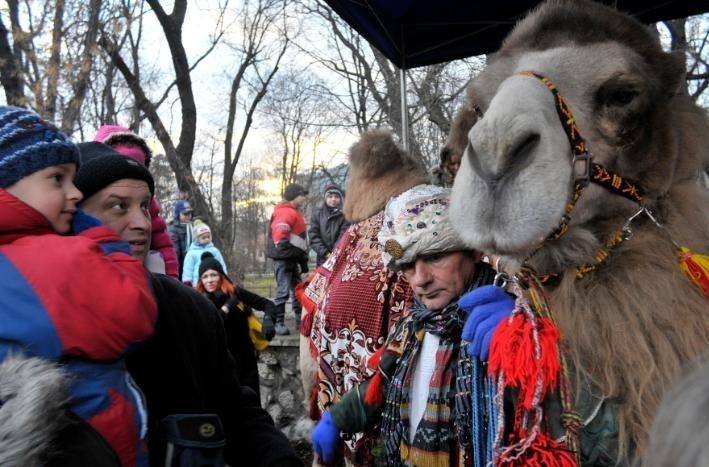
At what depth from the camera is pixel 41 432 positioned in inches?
37.2

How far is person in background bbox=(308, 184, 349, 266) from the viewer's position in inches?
280

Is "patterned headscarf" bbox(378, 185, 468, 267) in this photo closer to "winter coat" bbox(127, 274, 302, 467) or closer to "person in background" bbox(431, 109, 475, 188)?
"person in background" bbox(431, 109, 475, 188)

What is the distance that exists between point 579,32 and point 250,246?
3906 centimetres

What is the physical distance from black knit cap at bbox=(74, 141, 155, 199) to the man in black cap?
571cm

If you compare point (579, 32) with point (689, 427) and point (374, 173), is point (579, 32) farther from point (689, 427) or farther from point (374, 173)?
point (374, 173)

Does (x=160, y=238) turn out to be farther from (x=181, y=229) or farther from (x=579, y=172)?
(x=181, y=229)

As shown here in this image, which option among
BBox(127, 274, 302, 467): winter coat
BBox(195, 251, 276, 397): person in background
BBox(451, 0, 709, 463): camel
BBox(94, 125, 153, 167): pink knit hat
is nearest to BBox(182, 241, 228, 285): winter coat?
BBox(195, 251, 276, 397): person in background

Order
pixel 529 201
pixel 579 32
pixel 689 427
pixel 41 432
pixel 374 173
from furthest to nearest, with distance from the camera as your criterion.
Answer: pixel 374 173, pixel 579 32, pixel 529 201, pixel 41 432, pixel 689 427

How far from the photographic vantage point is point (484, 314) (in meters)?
1.47

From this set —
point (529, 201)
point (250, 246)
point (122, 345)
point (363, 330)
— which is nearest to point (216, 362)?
point (122, 345)

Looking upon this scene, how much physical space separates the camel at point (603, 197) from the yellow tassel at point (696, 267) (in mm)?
25

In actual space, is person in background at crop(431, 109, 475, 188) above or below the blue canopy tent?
below

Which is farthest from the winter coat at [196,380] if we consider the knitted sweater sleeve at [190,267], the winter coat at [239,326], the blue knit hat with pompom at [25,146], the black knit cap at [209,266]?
the knitted sweater sleeve at [190,267]

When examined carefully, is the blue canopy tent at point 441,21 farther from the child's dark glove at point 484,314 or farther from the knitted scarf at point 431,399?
the child's dark glove at point 484,314
